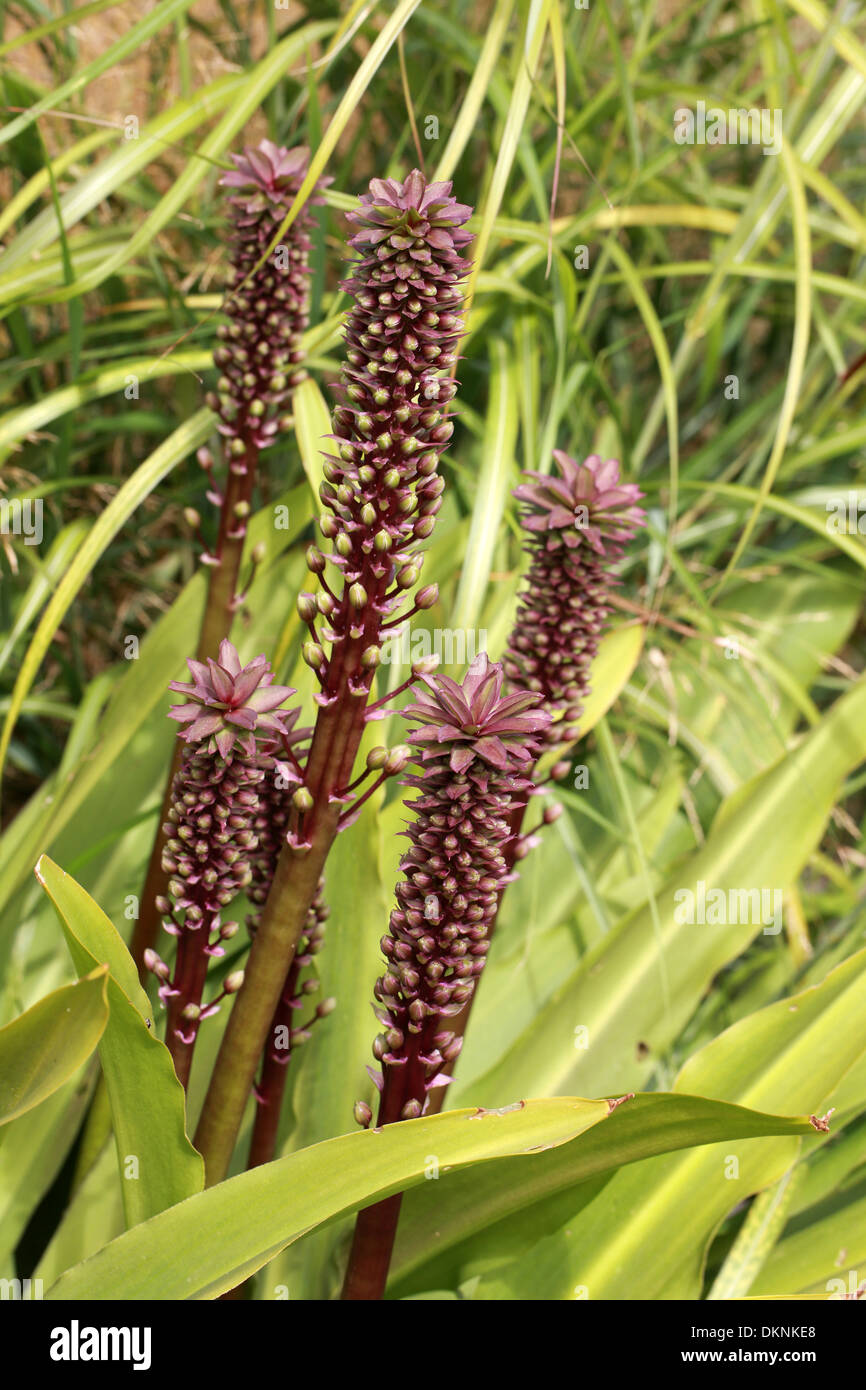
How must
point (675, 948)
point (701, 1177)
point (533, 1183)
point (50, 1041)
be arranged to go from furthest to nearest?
point (675, 948) → point (701, 1177) → point (533, 1183) → point (50, 1041)

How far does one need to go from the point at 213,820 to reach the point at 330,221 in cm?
106

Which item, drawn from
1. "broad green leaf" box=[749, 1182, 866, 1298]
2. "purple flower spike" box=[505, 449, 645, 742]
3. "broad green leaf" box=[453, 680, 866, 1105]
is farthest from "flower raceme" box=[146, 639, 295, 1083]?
"broad green leaf" box=[749, 1182, 866, 1298]

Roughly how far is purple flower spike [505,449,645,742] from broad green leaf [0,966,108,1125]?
1.41 ft

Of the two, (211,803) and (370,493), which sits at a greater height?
(370,493)

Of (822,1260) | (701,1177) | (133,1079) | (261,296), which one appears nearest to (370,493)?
(261,296)

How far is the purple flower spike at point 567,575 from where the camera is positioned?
873 mm

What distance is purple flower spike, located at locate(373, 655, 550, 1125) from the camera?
69 centimetres

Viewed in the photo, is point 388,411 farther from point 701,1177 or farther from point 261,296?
point 701,1177

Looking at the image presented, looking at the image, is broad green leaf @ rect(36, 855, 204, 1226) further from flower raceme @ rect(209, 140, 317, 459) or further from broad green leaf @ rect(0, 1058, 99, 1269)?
flower raceme @ rect(209, 140, 317, 459)

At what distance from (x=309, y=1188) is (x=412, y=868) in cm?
23

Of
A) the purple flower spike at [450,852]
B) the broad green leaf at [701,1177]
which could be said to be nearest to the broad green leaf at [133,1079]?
the purple flower spike at [450,852]

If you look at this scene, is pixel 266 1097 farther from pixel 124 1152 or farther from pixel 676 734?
pixel 676 734

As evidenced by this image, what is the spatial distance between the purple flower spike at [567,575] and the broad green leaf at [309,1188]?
344mm

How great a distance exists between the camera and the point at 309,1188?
71cm
